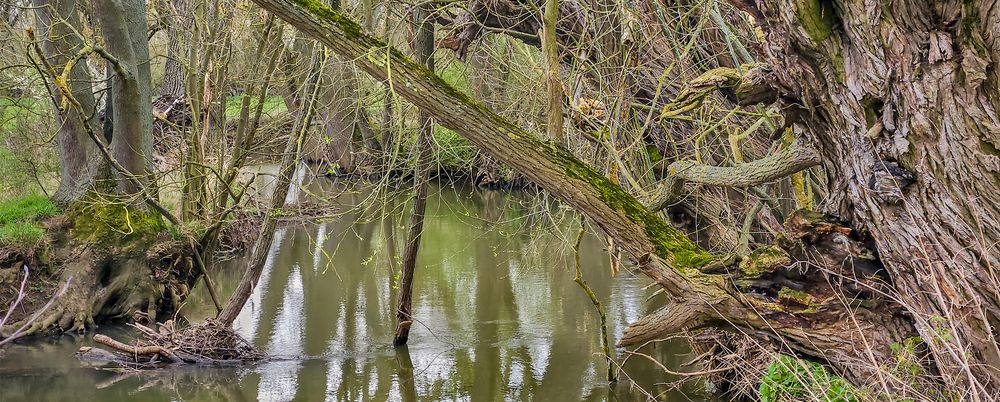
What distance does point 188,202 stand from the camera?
508 inches

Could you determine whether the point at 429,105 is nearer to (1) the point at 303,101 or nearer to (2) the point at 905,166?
(2) the point at 905,166

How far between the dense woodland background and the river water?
0.62 meters

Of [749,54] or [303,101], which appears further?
[303,101]

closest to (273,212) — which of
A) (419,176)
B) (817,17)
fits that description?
(419,176)

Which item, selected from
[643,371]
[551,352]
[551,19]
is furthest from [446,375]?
[551,19]

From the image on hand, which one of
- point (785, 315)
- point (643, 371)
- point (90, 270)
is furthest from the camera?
point (90, 270)

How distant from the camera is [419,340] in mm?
10562

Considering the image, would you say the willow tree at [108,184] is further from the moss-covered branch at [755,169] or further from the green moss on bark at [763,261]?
the green moss on bark at [763,261]

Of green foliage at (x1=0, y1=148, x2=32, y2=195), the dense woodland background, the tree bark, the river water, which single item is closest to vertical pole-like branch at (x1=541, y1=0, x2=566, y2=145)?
the dense woodland background

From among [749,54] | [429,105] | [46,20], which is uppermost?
[46,20]

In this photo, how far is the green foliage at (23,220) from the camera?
36.1ft

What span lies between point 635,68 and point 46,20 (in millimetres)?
8063

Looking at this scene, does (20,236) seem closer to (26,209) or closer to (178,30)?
(26,209)

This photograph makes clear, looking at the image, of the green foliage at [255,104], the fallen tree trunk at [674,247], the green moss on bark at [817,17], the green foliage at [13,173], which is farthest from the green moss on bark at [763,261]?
the green foliage at [13,173]
